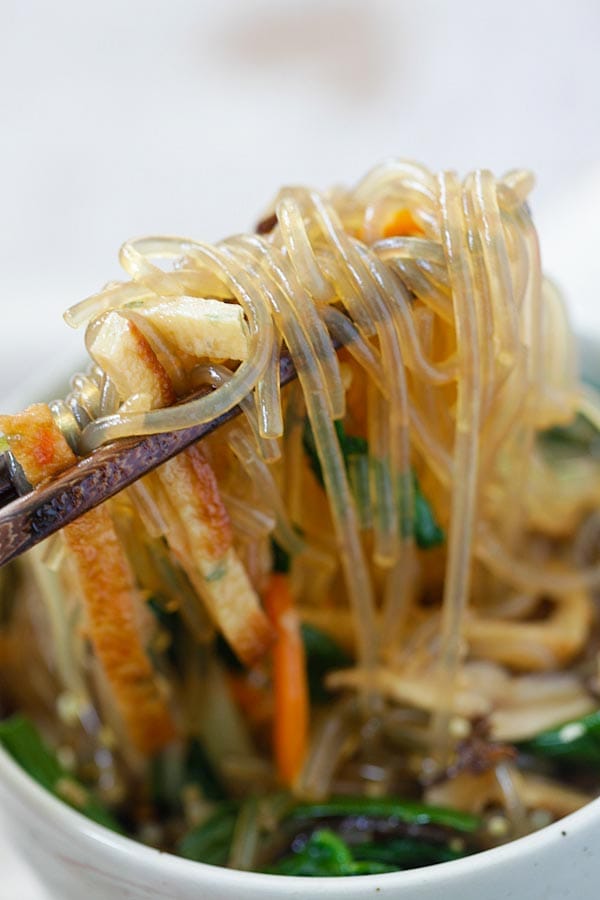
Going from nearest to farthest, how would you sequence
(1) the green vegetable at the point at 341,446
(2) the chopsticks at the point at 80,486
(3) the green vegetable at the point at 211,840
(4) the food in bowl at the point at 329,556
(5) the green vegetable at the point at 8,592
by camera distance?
(2) the chopsticks at the point at 80,486
(4) the food in bowl at the point at 329,556
(1) the green vegetable at the point at 341,446
(3) the green vegetable at the point at 211,840
(5) the green vegetable at the point at 8,592

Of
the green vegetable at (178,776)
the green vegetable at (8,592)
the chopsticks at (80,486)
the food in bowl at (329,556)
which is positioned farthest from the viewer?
the green vegetable at (8,592)

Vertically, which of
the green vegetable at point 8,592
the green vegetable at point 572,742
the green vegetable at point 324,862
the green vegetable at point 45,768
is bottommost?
the green vegetable at point 572,742

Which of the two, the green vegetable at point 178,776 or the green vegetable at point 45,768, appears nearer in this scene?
the green vegetable at point 45,768

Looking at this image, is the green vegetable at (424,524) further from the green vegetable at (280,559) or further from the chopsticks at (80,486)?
the chopsticks at (80,486)

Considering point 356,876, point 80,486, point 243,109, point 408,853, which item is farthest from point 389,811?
point 243,109

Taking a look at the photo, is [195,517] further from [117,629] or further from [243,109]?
[243,109]

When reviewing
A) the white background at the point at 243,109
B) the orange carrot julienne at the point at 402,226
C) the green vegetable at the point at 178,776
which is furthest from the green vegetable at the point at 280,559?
the white background at the point at 243,109

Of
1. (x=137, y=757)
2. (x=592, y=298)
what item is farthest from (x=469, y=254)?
(x=592, y=298)

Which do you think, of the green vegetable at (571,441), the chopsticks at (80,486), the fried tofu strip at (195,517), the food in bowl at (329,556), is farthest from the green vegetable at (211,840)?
the green vegetable at (571,441)

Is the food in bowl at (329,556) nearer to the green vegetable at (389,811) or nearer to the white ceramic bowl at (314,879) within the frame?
the green vegetable at (389,811)

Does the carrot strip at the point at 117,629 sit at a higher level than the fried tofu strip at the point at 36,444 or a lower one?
lower
